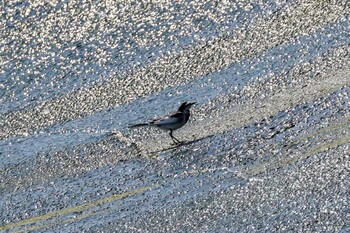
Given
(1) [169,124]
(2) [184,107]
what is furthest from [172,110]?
(1) [169,124]

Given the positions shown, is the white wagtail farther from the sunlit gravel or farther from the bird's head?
the sunlit gravel

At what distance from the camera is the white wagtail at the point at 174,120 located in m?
8.59

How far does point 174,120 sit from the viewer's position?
862 cm

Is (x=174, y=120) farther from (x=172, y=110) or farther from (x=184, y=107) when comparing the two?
(x=172, y=110)

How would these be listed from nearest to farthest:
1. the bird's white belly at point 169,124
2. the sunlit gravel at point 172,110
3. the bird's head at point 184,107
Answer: the sunlit gravel at point 172,110
the bird's white belly at point 169,124
the bird's head at point 184,107

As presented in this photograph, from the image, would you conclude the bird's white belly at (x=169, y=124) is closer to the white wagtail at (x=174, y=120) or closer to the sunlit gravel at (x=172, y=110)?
the white wagtail at (x=174, y=120)

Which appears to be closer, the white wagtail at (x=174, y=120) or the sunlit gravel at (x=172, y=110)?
the sunlit gravel at (x=172, y=110)

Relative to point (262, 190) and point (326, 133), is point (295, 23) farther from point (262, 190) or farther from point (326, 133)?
point (262, 190)

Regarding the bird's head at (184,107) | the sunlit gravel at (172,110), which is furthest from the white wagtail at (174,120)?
the sunlit gravel at (172,110)

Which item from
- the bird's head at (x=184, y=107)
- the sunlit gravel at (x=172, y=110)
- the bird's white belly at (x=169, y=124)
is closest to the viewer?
the sunlit gravel at (x=172, y=110)

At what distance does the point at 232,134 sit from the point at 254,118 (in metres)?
0.34

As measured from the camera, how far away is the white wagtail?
8594 mm

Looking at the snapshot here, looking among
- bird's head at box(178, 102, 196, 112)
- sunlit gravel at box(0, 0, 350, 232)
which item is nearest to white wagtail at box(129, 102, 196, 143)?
bird's head at box(178, 102, 196, 112)

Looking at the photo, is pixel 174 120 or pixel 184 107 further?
pixel 184 107
